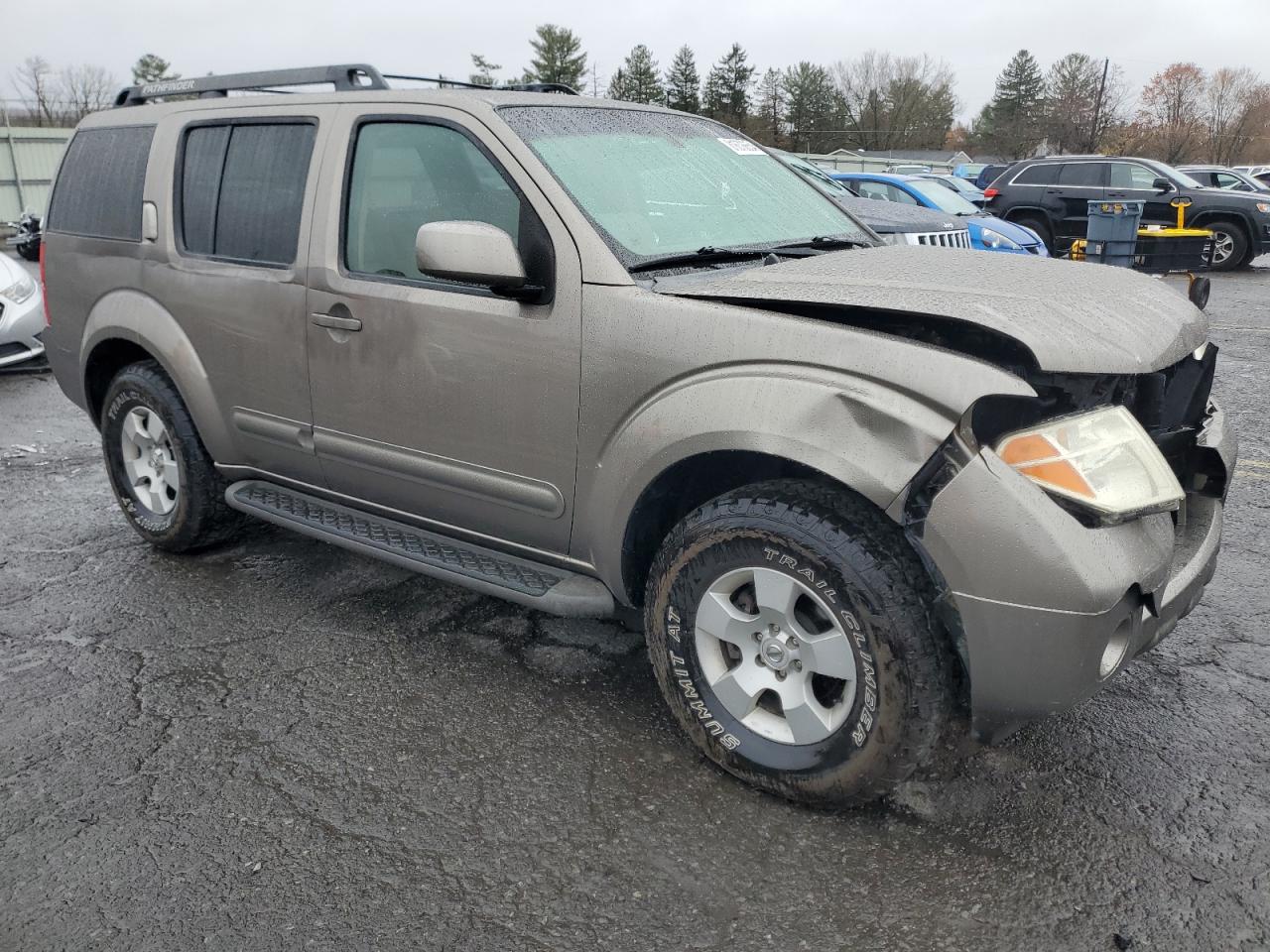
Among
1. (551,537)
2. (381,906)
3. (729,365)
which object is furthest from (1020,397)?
(381,906)

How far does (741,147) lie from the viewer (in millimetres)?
4008

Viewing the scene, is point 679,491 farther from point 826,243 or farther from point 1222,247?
point 1222,247

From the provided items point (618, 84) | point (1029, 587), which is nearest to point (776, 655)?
point (1029, 587)

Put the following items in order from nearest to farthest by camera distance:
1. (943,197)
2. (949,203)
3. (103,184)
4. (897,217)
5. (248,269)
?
(248,269) < (103,184) < (897,217) < (949,203) < (943,197)

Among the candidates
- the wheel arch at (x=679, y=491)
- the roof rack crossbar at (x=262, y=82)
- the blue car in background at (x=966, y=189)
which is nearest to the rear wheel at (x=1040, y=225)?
the blue car in background at (x=966, y=189)

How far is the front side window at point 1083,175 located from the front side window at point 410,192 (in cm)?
1685

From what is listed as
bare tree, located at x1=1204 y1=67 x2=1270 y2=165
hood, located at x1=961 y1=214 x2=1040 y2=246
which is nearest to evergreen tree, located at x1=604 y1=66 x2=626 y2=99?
bare tree, located at x1=1204 y1=67 x2=1270 y2=165

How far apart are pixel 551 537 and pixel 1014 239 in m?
10.2

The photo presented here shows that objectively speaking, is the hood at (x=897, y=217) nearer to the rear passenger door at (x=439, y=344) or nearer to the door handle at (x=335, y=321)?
the rear passenger door at (x=439, y=344)

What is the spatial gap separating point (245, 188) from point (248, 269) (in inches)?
12.6

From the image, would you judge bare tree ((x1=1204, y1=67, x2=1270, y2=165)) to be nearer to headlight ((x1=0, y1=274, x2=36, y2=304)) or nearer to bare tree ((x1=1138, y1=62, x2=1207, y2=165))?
bare tree ((x1=1138, y1=62, x2=1207, y2=165))

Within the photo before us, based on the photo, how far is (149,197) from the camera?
13.9ft

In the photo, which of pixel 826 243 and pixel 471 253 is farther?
pixel 826 243

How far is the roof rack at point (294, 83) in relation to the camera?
3.85 meters
